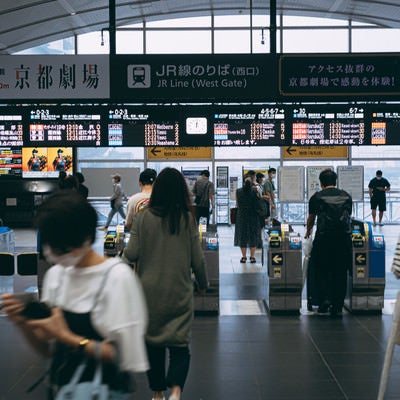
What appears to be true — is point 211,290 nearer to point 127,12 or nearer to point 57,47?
point 127,12

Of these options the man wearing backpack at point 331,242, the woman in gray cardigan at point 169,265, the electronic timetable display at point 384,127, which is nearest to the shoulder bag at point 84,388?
the woman in gray cardigan at point 169,265

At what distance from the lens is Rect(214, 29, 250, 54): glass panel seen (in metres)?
21.2

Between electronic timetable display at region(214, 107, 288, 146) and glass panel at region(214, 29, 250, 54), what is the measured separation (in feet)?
34.5

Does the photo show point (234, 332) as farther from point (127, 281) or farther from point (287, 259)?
point (127, 281)

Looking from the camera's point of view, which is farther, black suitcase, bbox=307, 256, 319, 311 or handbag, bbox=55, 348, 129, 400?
black suitcase, bbox=307, 256, 319, 311

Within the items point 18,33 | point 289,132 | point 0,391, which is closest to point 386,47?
point 18,33

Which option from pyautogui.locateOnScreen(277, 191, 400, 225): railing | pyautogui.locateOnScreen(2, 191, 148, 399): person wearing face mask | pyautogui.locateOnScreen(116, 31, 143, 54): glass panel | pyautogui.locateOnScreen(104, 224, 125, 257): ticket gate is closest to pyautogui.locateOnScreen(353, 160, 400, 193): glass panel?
pyautogui.locateOnScreen(277, 191, 400, 225): railing

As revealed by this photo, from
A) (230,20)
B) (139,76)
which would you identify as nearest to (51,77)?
(139,76)

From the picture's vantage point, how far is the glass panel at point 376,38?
840 inches

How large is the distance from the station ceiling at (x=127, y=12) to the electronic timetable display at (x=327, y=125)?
22.8 feet

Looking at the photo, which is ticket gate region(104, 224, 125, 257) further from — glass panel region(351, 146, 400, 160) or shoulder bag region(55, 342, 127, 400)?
glass panel region(351, 146, 400, 160)

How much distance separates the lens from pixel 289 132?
36.2 feet

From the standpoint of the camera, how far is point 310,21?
21219 millimetres

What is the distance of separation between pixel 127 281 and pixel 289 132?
890cm
